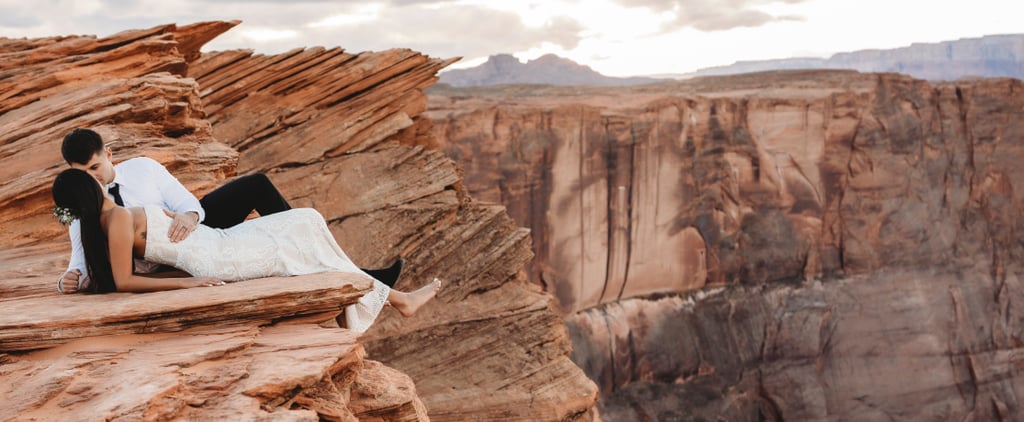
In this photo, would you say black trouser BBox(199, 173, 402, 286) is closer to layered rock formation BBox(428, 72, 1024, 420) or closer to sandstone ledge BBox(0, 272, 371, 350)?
sandstone ledge BBox(0, 272, 371, 350)

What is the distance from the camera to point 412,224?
37.9 ft

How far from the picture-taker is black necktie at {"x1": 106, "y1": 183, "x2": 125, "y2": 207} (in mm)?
5374

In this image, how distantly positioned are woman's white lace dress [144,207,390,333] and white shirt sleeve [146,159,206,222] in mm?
188

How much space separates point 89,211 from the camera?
4.89 m

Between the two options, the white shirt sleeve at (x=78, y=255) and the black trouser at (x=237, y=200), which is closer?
the white shirt sleeve at (x=78, y=255)

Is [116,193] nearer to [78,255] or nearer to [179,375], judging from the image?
[78,255]

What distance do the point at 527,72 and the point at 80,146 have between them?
73.6m

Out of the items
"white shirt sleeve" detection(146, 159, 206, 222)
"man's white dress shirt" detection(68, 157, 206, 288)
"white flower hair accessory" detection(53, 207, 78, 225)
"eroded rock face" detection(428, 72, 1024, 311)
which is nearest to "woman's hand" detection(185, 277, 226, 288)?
"man's white dress shirt" detection(68, 157, 206, 288)

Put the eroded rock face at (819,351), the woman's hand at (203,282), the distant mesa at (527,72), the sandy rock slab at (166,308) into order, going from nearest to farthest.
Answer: the sandy rock slab at (166,308)
the woman's hand at (203,282)
the eroded rock face at (819,351)
the distant mesa at (527,72)

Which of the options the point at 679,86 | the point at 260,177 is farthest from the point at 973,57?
the point at 260,177

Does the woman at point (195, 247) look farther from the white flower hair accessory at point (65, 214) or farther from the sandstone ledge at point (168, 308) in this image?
the sandstone ledge at point (168, 308)

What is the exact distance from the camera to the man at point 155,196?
5.06 metres

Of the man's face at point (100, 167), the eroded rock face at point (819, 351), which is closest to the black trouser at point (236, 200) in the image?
the man's face at point (100, 167)

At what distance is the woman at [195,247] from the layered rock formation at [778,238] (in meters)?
18.4
